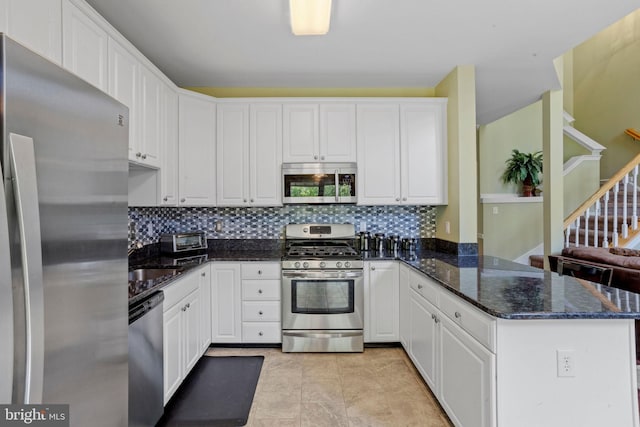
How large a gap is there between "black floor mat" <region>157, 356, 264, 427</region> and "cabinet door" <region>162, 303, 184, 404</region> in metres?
0.13

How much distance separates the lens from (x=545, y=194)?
3703 millimetres

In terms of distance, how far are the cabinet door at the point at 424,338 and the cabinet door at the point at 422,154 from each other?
1130mm

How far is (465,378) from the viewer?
168 centimetres

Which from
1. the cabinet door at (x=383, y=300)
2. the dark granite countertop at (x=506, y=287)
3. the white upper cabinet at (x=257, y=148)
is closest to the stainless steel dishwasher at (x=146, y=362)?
the dark granite countertop at (x=506, y=287)

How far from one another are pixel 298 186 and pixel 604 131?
6.44 meters

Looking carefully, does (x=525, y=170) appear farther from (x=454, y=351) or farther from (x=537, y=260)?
(x=454, y=351)

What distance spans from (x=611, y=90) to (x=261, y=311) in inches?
293

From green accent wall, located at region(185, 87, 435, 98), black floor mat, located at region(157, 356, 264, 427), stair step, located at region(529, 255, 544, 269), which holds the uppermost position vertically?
green accent wall, located at region(185, 87, 435, 98)

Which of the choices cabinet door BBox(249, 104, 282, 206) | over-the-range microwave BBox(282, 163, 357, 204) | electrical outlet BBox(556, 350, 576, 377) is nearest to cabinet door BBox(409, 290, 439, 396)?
electrical outlet BBox(556, 350, 576, 377)

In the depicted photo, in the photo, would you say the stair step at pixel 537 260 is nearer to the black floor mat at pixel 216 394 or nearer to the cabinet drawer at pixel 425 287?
the cabinet drawer at pixel 425 287

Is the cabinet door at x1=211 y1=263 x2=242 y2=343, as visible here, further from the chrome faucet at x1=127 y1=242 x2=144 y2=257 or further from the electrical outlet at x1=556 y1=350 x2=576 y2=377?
the electrical outlet at x1=556 y1=350 x2=576 y2=377

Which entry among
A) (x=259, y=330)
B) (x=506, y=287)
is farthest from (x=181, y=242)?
(x=506, y=287)

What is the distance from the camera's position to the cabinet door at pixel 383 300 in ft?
9.92

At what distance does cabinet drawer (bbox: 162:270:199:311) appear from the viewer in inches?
82.8
